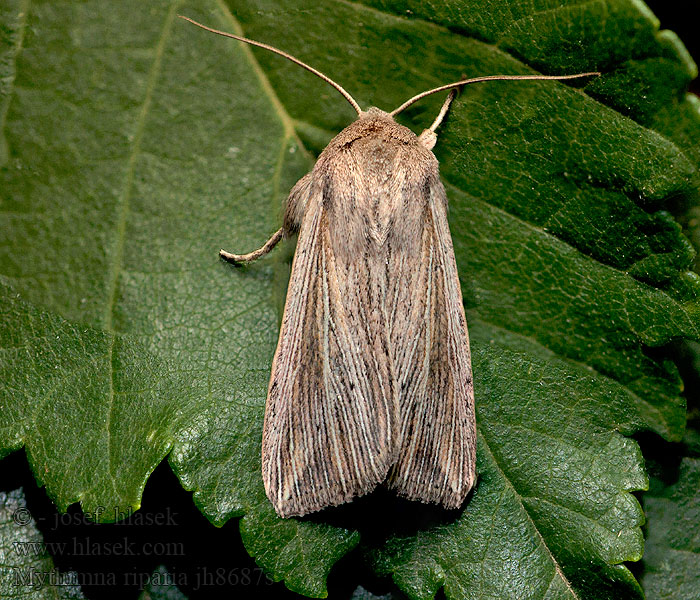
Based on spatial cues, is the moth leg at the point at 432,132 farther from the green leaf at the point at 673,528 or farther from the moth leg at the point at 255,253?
the green leaf at the point at 673,528

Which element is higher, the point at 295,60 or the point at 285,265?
the point at 295,60

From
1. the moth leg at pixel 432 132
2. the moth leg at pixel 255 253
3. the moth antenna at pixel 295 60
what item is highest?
the moth leg at pixel 432 132

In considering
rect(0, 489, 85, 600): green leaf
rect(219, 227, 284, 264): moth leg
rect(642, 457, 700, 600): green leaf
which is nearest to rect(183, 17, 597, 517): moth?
rect(219, 227, 284, 264): moth leg

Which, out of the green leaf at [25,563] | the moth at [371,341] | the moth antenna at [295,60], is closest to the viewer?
the moth at [371,341]

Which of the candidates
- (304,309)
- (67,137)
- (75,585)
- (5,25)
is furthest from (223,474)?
(5,25)

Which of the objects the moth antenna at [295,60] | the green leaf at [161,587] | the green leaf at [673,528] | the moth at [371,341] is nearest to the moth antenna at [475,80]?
the moth at [371,341]

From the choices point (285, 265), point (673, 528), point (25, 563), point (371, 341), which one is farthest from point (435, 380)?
point (25, 563)

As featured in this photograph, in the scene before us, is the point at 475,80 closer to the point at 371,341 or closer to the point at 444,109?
the point at 444,109
